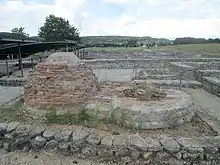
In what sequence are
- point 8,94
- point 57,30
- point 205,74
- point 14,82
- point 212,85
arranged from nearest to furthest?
1. point 212,85
2. point 8,94
3. point 205,74
4. point 14,82
5. point 57,30

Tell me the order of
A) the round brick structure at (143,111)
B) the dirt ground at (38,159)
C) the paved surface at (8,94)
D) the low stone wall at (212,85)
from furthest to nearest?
the low stone wall at (212,85), the paved surface at (8,94), the round brick structure at (143,111), the dirt ground at (38,159)

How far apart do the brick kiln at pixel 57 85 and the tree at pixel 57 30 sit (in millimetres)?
34861

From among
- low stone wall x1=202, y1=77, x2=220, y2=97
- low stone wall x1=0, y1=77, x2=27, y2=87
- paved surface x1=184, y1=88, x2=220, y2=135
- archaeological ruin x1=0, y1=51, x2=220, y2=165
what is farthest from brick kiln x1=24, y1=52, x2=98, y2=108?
low stone wall x1=0, y1=77, x2=27, y2=87

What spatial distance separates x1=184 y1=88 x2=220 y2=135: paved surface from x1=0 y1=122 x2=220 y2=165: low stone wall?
1.10 m

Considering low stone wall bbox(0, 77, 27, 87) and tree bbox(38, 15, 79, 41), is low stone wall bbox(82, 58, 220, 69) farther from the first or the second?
tree bbox(38, 15, 79, 41)

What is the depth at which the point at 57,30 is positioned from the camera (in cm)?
4097

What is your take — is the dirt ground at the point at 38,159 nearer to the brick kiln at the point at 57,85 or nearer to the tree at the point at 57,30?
the brick kiln at the point at 57,85

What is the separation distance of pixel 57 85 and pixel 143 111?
2010mm

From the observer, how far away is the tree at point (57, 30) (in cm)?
4016

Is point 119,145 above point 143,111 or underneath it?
underneath

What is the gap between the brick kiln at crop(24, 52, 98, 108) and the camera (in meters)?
5.62

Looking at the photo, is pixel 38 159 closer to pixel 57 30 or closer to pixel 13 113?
pixel 13 113

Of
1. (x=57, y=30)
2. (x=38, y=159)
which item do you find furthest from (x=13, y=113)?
(x=57, y=30)

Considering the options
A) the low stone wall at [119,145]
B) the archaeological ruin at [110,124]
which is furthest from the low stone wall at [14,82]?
the low stone wall at [119,145]
